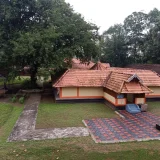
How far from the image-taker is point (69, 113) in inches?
540

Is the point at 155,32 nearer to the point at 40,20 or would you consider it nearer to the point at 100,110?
the point at 40,20

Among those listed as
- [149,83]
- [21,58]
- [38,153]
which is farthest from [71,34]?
[38,153]

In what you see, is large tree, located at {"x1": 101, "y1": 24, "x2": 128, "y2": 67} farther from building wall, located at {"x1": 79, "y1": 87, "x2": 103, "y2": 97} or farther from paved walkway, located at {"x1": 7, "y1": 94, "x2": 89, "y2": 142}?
paved walkway, located at {"x1": 7, "y1": 94, "x2": 89, "y2": 142}

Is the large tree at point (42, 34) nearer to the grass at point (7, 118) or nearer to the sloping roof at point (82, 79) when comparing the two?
the sloping roof at point (82, 79)

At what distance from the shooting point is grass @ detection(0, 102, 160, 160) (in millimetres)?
7629

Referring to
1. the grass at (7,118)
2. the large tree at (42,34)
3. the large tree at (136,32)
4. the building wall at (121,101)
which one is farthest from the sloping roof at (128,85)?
the large tree at (136,32)

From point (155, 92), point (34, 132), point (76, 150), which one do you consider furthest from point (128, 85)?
point (76, 150)

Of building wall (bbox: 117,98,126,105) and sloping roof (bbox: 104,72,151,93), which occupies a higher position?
sloping roof (bbox: 104,72,151,93)

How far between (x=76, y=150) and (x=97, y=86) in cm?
935

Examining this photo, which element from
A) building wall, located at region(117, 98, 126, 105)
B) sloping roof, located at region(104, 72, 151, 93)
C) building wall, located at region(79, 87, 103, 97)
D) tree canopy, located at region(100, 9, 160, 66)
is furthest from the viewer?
tree canopy, located at region(100, 9, 160, 66)

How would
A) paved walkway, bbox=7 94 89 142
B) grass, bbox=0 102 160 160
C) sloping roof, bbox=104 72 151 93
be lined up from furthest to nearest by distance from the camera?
sloping roof, bbox=104 72 151 93 → paved walkway, bbox=7 94 89 142 → grass, bbox=0 102 160 160

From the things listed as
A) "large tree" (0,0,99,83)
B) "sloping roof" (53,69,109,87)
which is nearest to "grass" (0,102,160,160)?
"sloping roof" (53,69,109,87)

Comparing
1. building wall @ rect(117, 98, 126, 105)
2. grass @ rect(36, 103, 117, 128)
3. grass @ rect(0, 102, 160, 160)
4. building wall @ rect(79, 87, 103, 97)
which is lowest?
grass @ rect(0, 102, 160, 160)

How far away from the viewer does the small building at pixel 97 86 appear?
1484 centimetres
